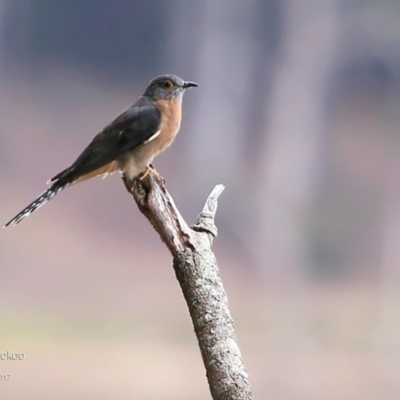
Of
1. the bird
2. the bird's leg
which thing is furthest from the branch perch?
the bird

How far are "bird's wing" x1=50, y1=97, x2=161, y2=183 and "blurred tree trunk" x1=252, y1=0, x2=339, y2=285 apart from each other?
0.82m

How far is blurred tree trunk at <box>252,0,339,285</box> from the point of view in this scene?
2.57 meters

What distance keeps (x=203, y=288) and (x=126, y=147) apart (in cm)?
52

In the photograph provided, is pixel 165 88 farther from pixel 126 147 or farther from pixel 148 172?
pixel 148 172

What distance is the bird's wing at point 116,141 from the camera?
1782mm

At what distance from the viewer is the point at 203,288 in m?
1.50

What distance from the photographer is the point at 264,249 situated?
260cm

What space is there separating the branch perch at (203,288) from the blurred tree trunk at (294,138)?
3.24ft

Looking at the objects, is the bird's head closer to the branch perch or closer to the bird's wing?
the bird's wing

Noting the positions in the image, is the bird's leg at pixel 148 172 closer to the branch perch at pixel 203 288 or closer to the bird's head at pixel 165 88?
the branch perch at pixel 203 288

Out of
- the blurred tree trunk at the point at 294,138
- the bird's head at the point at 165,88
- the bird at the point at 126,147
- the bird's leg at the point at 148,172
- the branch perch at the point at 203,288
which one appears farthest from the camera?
the blurred tree trunk at the point at 294,138

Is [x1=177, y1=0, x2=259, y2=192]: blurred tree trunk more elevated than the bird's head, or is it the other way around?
[x1=177, y1=0, x2=259, y2=192]: blurred tree trunk

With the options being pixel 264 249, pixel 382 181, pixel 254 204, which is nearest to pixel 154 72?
pixel 254 204

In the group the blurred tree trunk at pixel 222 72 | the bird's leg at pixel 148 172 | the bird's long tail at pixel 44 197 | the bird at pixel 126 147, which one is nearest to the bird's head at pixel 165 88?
the bird at pixel 126 147
